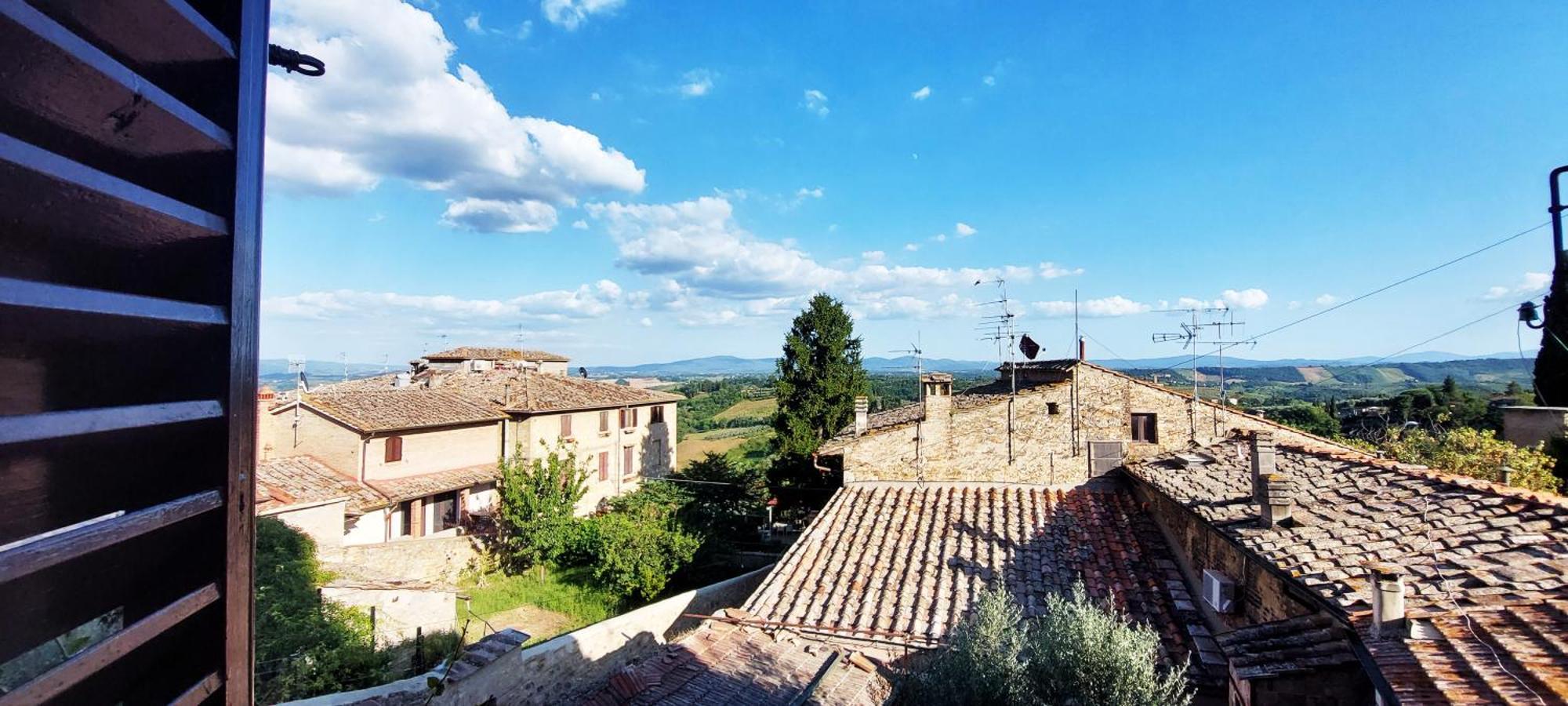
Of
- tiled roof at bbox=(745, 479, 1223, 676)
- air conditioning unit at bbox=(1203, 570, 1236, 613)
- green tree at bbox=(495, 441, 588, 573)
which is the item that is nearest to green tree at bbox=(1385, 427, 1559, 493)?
tiled roof at bbox=(745, 479, 1223, 676)

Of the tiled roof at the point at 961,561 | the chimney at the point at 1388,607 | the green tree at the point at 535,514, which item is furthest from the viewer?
the green tree at the point at 535,514

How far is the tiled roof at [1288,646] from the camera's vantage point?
208 inches

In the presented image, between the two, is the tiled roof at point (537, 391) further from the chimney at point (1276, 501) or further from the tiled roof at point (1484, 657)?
the tiled roof at point (1484, 657)

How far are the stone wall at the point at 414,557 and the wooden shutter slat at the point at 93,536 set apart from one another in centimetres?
1661

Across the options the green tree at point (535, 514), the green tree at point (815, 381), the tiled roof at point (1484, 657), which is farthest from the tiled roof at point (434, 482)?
the tiled roof at point (1484, 657)

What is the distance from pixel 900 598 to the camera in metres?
10.1

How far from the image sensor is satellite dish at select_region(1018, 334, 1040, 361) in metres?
16.4

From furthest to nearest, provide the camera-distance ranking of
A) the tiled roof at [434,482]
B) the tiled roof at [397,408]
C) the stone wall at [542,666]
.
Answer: the tiled roof at [397,408], the tiled roof at [434,482], the stone wall at [542,666]

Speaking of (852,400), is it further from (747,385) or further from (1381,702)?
(747,385)

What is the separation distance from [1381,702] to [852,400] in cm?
2293

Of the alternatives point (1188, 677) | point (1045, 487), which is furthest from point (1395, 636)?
point (1045, 487)

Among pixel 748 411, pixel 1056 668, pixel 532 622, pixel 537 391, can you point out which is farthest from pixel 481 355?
pixel 748 411

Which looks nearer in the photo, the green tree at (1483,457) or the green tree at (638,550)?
the green tree at (1483,457)

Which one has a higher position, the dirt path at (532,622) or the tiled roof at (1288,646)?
the tiled roof at (1288,646)
